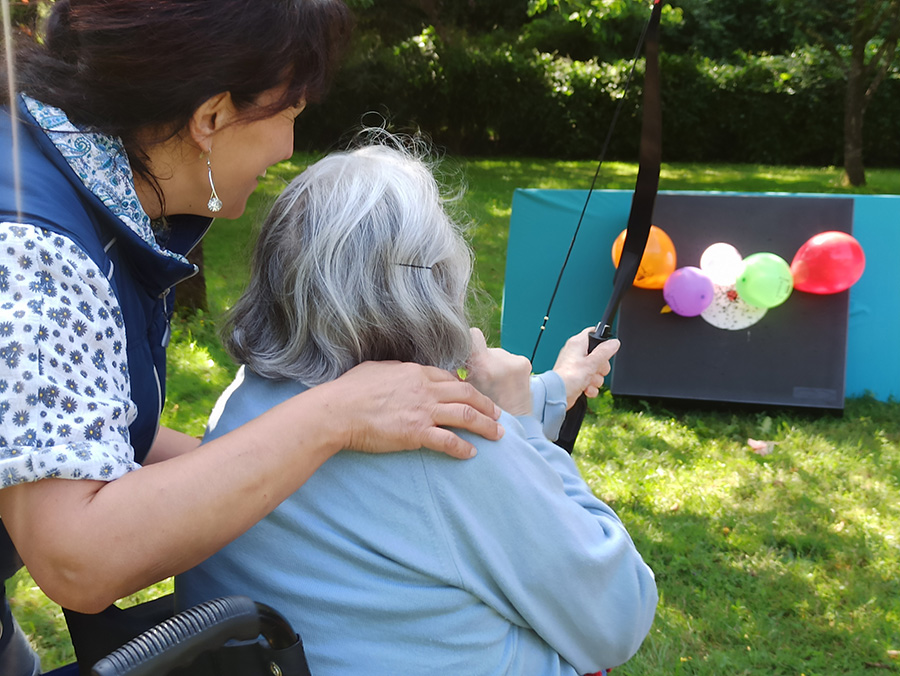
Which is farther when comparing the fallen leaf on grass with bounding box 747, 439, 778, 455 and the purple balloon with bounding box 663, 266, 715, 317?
the purple balloon with bounding box 663, 266, 715, 317

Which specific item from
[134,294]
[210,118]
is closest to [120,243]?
[134,294]

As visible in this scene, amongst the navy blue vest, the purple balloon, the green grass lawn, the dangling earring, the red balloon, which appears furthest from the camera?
the purple balloon

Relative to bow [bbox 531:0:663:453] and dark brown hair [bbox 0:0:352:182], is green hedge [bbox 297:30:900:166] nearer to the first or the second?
bow [bbox 531:0:663:453]

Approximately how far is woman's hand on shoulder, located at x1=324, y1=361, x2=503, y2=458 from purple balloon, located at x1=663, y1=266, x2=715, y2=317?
3.11 meters

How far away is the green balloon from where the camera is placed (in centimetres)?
398

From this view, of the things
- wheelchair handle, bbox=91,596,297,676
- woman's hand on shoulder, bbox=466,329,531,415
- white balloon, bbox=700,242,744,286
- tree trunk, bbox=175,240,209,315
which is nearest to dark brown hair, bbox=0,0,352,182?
woman's hand on shoulder, bbox=466,329,531,415

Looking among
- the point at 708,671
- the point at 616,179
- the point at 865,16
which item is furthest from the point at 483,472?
the point at 865,16

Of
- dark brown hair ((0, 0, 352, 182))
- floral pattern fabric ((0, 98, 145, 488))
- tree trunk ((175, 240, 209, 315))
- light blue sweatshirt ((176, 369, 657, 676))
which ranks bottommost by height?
tree trunk ((175, 240, 209, 315))

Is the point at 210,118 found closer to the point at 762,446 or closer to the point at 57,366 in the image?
the point at 57,366

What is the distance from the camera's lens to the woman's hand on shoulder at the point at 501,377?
1480mm

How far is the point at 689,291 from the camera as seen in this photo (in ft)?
13.5

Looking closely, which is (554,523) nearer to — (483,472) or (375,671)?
(483,472)

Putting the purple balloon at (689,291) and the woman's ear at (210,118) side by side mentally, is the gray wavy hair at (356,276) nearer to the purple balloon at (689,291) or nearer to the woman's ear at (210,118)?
the woman's ear at (210,118)

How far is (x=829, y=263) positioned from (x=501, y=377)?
306 centimetres
